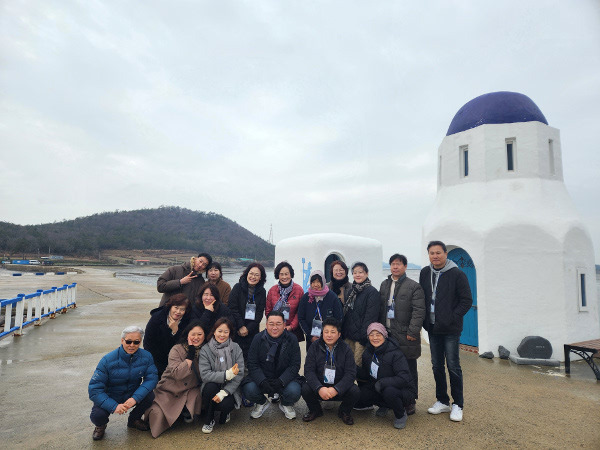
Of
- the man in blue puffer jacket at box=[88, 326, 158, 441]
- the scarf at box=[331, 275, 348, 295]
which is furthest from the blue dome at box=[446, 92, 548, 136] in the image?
the man in blue puffer jacket at box=[88, 326, 158, 441]

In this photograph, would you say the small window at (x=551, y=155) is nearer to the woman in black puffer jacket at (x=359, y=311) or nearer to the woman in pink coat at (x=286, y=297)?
the woman in black puffer jacket at (x=359, y=311)

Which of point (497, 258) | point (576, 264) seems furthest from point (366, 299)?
point (576, 264)

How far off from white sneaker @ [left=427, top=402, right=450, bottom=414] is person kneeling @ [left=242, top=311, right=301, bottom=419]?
1430 mm

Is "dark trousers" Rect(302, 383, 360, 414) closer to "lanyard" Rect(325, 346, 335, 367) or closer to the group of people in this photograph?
the group of people

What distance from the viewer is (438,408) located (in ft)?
12.2

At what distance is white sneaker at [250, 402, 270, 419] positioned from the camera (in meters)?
3.52

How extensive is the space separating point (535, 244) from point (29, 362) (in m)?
8.50

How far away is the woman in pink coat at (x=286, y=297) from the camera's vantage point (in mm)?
4305

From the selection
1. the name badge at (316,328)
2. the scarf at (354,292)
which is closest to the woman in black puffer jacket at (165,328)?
the name badge at (316,328)

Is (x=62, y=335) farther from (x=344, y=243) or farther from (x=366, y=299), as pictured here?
(x=344, y=243)

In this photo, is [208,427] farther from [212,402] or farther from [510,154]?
[510,154]

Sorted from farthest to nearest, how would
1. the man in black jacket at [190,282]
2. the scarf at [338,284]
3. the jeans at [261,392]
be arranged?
the scarf at [338,284] → the man in black jacket at [190,282] → the jeans at [261,392]

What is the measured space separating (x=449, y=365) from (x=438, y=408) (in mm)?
473

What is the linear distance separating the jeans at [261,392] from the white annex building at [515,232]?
4311mm
